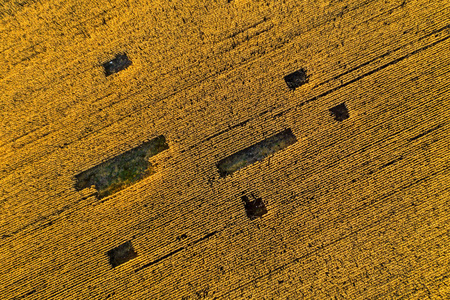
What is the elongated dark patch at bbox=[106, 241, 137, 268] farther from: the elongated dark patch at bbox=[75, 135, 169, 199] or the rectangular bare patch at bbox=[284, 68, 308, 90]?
the rectangular bare patch at bbox=[284, 68, 308, 90]

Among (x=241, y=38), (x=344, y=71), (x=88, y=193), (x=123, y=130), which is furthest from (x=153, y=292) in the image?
(x=344, y=71)

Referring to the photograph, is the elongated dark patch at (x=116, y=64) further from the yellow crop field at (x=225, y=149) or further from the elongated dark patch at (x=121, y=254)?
the elongated dark patch at (x=121, y=254)

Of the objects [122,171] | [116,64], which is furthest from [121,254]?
[116,64]

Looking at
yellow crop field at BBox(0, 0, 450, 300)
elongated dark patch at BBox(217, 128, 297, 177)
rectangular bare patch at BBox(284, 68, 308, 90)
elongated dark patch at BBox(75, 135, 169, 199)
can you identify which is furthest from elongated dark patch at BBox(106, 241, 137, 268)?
rectangular bare patch at BBox(284, 68, 308, 90)

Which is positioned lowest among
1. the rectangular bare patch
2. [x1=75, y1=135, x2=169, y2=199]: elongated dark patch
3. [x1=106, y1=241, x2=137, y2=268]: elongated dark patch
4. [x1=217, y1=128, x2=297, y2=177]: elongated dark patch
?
[x1=106, y1=241, x2=137, y2=268]: elongated dark patch

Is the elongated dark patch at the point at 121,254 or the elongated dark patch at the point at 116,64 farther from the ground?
the elongated dark patch at the point at 116,64

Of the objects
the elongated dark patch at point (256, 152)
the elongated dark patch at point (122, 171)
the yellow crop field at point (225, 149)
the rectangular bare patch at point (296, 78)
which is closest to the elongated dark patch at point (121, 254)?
the yellow crop field at point (225, 149)

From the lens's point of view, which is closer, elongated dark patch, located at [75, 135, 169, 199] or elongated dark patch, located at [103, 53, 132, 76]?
elongated dark patch, located at [75, 135, 169, 199]
